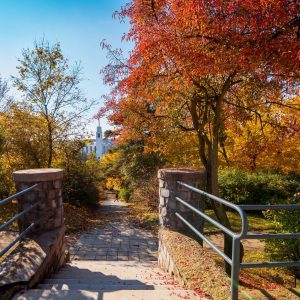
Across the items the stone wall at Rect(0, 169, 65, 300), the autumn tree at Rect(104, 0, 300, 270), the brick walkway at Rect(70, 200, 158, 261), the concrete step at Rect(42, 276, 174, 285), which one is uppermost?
the autumn tree at Rect(104, 0, 300, 270)

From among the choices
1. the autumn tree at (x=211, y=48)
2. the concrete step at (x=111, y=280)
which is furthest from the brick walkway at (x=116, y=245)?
the concrete step at (x=111, y=280)

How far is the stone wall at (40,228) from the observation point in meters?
3.98

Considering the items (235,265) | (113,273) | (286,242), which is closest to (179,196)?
(113,273)

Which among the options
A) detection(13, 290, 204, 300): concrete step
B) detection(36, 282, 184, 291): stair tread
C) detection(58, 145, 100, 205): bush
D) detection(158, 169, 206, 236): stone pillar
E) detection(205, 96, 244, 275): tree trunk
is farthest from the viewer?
detection(58, 145, 100, 205): bush

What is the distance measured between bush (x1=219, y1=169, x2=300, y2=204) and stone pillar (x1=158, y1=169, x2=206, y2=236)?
9242mm

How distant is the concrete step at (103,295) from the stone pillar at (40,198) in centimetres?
184

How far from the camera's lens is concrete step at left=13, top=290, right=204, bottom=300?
3109 millimetres

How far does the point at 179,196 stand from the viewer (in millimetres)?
5379

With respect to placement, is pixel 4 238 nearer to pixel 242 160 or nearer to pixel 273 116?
pixel 273 116

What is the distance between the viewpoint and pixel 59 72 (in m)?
12.3

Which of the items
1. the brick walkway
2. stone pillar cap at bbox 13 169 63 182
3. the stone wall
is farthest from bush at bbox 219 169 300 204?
stone pillar cap at bbox 13 169 63 182

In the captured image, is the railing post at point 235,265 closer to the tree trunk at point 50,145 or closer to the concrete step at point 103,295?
the concrete step at point 103,295

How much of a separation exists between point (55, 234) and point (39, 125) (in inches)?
320

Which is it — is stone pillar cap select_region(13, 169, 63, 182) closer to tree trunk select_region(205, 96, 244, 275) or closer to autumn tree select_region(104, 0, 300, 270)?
autumn tree select_region(104, 0, 300, 270)
